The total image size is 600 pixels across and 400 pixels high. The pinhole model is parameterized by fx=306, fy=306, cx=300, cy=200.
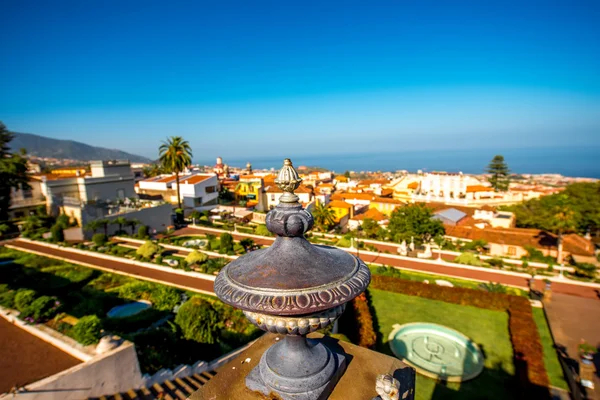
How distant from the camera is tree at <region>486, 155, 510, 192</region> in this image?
77.1 metres

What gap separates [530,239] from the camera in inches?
1236

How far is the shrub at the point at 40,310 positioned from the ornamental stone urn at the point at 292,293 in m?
11.8

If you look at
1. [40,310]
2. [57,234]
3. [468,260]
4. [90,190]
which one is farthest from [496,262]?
[90,190]

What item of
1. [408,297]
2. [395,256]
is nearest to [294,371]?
[408,297]

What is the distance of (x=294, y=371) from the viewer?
13.9 ft

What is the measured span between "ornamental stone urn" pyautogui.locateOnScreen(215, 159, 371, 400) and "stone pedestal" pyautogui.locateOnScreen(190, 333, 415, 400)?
0.38 ft

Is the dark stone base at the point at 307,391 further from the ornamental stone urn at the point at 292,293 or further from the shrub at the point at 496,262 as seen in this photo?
the shrub at the point at 496,262

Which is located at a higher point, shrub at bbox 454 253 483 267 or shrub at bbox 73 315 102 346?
shrub at bbox 73 315 102 346

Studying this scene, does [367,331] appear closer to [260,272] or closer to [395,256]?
[260,272]

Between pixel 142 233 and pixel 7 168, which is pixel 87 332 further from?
pixel 7 168

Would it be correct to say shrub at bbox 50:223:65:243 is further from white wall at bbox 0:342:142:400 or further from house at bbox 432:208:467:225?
house at bbox 432:208:467:225

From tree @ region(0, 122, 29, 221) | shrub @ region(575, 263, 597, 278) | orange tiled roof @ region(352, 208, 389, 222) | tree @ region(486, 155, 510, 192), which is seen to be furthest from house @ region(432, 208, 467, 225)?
tree @ region(0, 122, 29, 221)

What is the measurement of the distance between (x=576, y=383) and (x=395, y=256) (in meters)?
15.7

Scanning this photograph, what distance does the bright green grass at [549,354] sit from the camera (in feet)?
39.8
